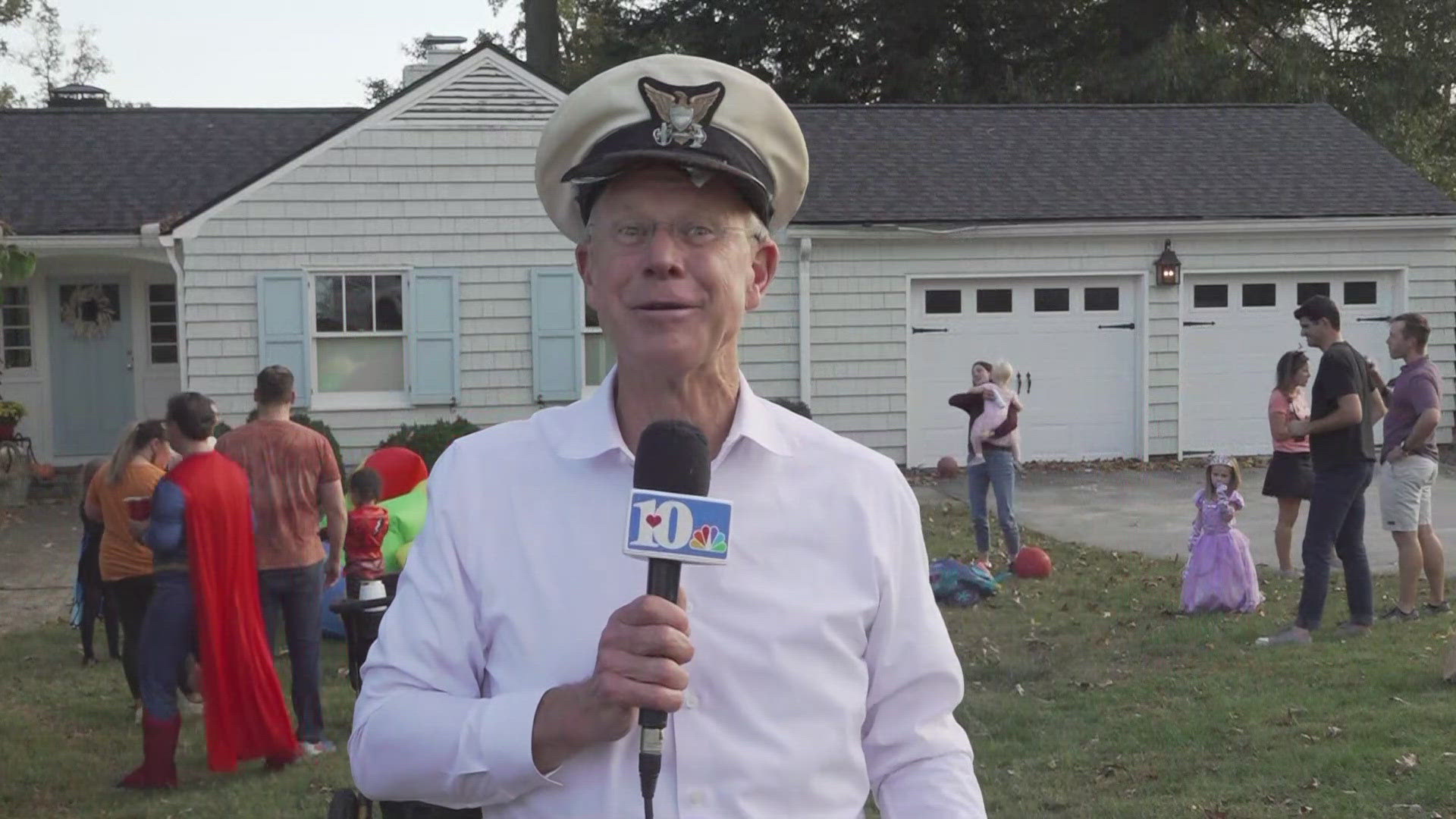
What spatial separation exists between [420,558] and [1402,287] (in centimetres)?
1882

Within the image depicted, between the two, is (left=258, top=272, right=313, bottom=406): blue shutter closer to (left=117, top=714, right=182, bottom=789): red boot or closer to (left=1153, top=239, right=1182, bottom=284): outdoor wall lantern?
(left=1153, top=239, right=1182, bottom=284): outdoor wall lantern

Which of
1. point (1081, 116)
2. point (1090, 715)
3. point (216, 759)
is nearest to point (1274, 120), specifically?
point (1081, 116)


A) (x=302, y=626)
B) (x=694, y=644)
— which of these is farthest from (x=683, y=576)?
(x=302, y=626)

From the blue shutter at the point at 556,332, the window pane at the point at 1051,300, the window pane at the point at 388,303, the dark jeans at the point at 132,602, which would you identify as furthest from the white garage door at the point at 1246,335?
the dark jeans at the point at 132,602

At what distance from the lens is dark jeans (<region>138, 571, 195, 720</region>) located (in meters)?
7.11

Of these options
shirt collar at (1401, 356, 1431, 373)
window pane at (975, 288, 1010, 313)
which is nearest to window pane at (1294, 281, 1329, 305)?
window pane at (975, 288, 1010, 313)

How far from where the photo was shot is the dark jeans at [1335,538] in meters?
9.05

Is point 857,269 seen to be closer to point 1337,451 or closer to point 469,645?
point 1337,451

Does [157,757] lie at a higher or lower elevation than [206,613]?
lower

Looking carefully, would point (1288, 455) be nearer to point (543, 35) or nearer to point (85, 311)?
point (85, 311)

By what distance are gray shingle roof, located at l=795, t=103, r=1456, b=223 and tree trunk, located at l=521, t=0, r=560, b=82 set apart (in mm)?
9979

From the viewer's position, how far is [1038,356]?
18594 millimetres

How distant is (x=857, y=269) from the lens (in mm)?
18172

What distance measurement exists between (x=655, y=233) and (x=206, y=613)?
18.2 ft
